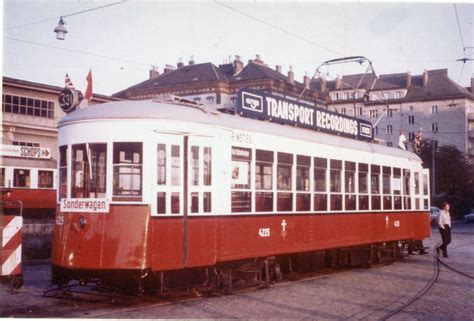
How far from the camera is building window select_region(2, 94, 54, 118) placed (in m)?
39.6

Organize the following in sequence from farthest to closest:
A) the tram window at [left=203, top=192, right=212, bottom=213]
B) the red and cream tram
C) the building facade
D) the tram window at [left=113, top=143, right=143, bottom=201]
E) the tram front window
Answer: the building facade < the tram window at [left=203, top=192, right=212, bottom=213] < the tram front window < the tram window at [left=113, top=143, right=143, bottom=201] < the red and cream tram

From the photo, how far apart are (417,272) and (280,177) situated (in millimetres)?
5281

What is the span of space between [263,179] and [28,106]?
32.2 metres

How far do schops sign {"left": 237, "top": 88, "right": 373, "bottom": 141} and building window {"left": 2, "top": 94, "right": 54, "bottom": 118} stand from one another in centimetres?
2751

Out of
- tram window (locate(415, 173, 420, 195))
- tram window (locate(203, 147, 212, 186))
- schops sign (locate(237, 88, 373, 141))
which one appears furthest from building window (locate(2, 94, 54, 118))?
tram window (locate(203, 147, 212, 186))

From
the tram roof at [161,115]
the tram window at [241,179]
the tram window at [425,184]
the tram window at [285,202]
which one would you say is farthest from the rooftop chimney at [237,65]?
the tram window at [241,179]

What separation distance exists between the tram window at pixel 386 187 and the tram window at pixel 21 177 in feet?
68.0

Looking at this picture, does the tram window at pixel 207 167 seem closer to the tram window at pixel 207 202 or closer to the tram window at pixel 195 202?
the tram window at pixel 207 202

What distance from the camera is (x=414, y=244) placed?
1936cm

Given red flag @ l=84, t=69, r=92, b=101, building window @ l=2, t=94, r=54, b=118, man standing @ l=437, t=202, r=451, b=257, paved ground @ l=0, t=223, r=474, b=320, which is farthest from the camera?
building window @ l=2, t=94, r=54, b=118

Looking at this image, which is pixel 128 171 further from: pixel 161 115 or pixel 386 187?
pixel 386 187

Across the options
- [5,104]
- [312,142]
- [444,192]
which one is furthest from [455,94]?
[312,142]

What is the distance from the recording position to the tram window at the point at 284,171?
41.3 ft

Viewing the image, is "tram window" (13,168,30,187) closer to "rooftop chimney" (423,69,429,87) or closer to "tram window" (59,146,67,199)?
"tram window" (59,146,67,199)
